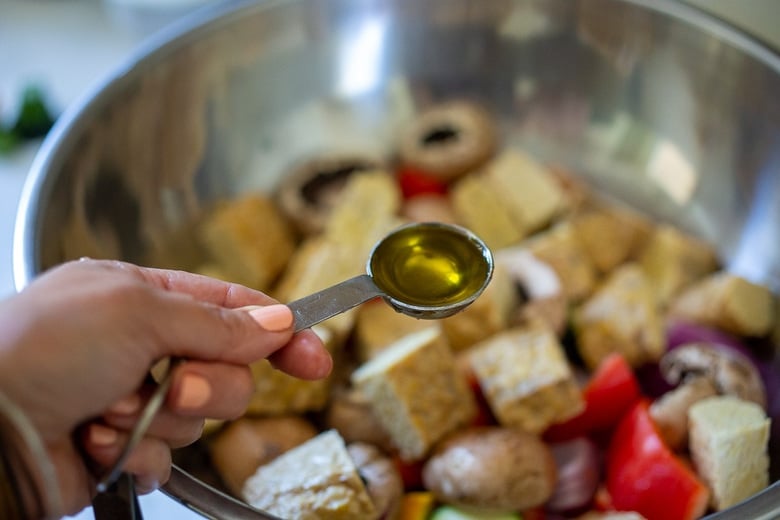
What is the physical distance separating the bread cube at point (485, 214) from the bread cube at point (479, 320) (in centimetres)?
18

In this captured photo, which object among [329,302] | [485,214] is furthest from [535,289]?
[329,302]

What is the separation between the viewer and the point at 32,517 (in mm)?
572

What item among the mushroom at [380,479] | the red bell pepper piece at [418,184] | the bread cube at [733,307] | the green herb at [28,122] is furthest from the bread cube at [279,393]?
the green herb at [28,122]

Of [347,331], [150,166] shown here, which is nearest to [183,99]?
[150,166]

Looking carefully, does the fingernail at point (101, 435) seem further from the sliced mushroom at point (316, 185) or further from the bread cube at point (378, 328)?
the sliced mushroom at point (316, 185)

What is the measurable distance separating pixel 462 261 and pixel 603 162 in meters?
0.68

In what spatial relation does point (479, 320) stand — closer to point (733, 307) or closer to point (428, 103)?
point (733, 307)

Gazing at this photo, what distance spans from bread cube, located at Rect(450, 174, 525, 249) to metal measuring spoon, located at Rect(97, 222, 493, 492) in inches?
17.7

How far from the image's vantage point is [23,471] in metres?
0.55

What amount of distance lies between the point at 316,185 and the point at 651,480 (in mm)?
760

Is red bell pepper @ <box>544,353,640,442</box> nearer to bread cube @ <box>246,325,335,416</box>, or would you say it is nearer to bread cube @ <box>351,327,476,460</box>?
bread cube @ <box>351,327,476,460</box>

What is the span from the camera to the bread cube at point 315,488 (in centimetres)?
83

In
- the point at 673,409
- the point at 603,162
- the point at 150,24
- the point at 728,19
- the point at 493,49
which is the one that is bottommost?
the point at 673,409

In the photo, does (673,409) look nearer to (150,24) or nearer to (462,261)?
(462,261)
